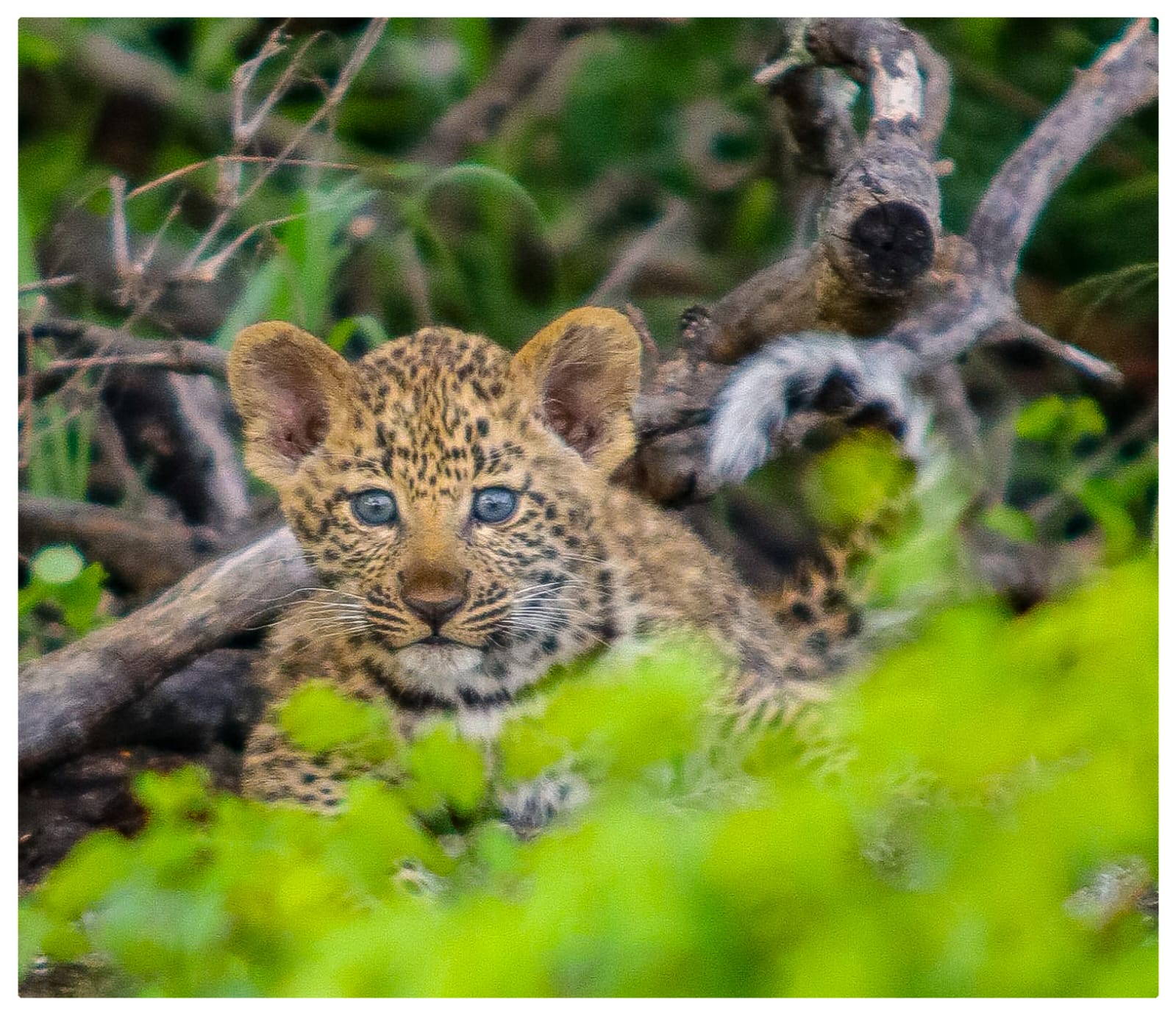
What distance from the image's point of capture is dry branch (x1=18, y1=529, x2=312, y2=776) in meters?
3.94

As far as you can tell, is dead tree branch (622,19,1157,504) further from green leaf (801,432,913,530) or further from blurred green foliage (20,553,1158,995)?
blurred green foliage (20,553,1158,995)

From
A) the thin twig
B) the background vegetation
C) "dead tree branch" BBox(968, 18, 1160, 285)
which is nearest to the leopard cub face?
the background vegetation

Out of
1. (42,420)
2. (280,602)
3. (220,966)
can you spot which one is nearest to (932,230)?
(280,602)

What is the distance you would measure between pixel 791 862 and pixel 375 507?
2.14 m

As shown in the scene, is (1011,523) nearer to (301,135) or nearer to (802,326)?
(802,326)

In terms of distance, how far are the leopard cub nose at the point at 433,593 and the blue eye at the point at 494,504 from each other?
6.4 inches

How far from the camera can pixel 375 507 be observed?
135 inches

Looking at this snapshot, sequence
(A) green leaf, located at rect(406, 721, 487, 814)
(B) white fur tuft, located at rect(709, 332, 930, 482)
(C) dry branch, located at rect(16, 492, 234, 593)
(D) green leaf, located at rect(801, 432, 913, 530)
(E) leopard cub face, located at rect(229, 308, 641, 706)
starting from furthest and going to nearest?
1. (C) dry branch, located at rect(16, 492, 234, 593)
2. (B) white fur tuft, located at rect(709, 332, 930, 482)
3. (D) green leaf, located at rect(801, 432, 913, 530)
4. (E) leopard cub face, located at rect(229, 308, 641, 706)
5. (A) green leaf, located at rect(406, 721, 487, 814)

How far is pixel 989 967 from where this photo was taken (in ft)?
4.85

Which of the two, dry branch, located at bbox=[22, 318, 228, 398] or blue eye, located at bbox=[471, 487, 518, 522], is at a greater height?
blue eye, located at bbox=[471, 487, 518, 522]

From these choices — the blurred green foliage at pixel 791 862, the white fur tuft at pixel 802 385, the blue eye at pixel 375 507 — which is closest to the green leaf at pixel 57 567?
the blue eye at pixel 375 507

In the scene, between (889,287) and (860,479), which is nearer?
(860,479)

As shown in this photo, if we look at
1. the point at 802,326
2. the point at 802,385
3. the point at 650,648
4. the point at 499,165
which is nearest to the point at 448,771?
the point at 650,648
